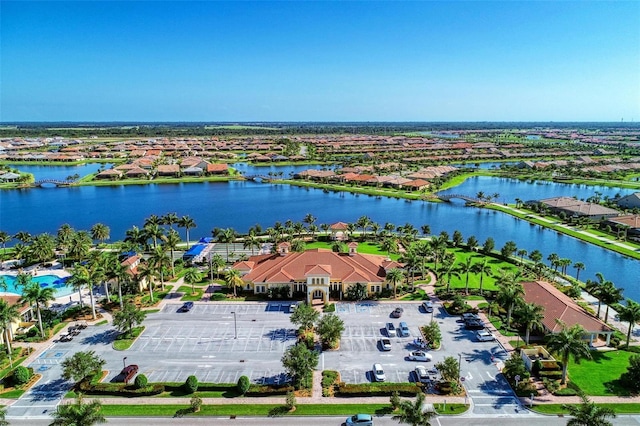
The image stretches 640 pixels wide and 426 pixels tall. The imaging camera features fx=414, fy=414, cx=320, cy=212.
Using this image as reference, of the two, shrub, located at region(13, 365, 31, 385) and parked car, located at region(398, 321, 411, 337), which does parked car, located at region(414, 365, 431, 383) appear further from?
shrub, located at region(13, 365, 31, 385)

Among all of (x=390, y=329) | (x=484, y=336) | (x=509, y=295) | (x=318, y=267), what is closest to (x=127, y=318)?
(x=318, y=267)

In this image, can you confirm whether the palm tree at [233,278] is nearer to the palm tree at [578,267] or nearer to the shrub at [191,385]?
the shrub at [191,385]

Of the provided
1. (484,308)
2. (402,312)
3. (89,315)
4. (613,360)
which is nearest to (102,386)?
(89,315)

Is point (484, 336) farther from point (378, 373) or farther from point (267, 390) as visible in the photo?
point (267, 390)

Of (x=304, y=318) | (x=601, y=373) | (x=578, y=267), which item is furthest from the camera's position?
(x=578, y=267)

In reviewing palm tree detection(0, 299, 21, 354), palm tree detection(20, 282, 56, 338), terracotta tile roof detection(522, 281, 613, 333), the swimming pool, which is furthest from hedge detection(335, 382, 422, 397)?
the swimming pool

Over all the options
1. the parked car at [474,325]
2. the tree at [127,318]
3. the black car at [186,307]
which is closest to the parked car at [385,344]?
the parked car at [474,325]
